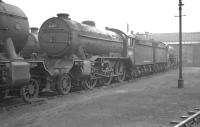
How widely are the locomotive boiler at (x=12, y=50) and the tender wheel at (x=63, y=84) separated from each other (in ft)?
7.64

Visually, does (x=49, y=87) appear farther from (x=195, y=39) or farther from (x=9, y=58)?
(x=195, y=39)

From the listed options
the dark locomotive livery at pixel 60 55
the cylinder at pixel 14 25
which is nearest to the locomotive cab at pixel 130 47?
the dark locomotive livery at pixel 60 55

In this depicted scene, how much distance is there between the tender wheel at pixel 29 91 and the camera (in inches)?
399

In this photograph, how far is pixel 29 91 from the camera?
417 inches

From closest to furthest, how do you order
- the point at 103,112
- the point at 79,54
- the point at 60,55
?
the point at 103,112, the point at 60,55, the point at 79,54

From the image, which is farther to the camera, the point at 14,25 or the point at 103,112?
the point at 14,25

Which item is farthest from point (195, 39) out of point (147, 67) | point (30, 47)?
point (30, 47)

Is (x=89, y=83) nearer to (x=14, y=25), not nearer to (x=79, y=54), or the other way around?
(x=79, y=54)

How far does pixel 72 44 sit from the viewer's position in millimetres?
13703

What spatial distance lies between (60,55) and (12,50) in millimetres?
4599

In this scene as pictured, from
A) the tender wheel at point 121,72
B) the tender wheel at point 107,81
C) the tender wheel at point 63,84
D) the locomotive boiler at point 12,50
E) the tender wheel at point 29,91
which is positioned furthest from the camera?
the tender wheel at point 121,72

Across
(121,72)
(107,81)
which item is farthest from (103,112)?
(121,72)

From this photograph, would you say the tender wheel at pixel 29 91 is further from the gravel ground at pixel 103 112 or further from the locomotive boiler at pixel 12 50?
the gravel ground at pixel 103 112

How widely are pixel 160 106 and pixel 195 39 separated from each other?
2318 inches
